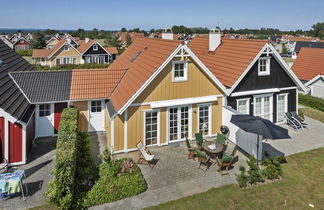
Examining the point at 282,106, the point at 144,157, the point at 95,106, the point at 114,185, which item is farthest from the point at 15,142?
the point at 282,106

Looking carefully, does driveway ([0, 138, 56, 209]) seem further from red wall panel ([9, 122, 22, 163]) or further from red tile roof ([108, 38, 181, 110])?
red tile roof ([108, 38, 181, 110])

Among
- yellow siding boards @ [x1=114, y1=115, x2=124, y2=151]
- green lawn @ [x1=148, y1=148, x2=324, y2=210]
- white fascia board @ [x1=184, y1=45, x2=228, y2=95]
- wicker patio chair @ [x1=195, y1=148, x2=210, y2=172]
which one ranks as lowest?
green lawn @ [x1=148, y1=148, x2=324, y2=210]

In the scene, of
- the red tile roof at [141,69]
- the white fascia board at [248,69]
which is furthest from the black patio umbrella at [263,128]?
the red tile roof at [141,69]

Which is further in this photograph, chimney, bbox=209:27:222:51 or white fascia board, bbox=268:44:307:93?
chimney, bbox=209:27:222:51

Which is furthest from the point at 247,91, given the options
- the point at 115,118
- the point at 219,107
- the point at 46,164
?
the point at 46,164

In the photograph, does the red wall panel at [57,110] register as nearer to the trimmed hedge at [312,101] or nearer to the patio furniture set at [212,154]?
the patio furniture set at [212,154]

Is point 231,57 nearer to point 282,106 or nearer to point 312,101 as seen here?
point 282,106

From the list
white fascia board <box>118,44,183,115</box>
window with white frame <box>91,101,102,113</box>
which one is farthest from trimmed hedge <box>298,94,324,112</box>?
window with white frame <box>91,101,102,113</box>
